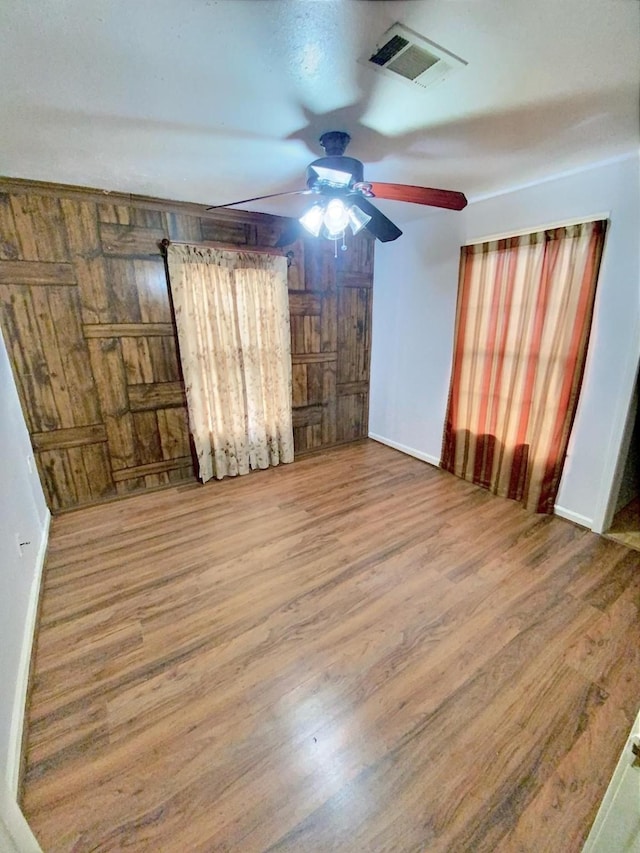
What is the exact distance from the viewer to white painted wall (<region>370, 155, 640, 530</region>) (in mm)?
2186

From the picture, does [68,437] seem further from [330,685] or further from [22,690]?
[330,685]

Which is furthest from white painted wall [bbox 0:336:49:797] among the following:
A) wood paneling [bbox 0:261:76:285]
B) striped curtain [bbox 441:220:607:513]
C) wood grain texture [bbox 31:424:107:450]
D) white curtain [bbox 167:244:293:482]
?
striped curtain [bbox 441:220:607:513]

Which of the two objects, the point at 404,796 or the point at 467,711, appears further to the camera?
the point at 467,711

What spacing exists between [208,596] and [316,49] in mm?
2544

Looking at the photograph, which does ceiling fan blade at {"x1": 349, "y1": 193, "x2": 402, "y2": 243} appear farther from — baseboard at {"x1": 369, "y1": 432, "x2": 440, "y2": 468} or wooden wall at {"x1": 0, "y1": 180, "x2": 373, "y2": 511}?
baseboard at {"x1": 369, "y1": 432, "x2": 440, "y2": 468}

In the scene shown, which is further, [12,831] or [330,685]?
[330,685]

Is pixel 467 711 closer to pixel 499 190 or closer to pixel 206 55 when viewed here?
pixel 206 55

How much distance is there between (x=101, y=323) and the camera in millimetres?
2703

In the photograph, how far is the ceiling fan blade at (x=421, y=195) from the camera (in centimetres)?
172

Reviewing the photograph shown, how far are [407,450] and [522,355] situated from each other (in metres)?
1.63

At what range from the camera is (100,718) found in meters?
1.40

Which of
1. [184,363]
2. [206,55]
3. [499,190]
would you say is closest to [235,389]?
[184,363]

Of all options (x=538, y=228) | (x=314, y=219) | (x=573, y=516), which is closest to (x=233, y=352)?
(x=314, y=219)

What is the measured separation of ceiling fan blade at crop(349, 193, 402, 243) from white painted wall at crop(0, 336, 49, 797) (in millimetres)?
2390
